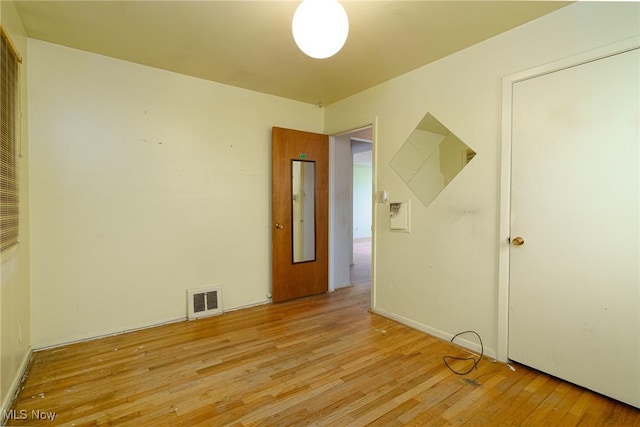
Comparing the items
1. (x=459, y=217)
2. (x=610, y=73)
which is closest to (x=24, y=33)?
(x=459, y=217)

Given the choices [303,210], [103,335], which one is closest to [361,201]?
[303,210]

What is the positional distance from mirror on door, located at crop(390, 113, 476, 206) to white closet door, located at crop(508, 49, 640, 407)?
0.48 metres

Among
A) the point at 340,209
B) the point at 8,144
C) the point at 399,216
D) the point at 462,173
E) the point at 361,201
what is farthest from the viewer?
the point at 361,201

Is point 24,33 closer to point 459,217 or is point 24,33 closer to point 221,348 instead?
point 221,348

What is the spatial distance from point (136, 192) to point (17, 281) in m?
1.10

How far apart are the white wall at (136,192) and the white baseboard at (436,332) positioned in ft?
5.05

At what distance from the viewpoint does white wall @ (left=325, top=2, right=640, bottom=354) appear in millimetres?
2047

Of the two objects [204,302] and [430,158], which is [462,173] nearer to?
[430,158]

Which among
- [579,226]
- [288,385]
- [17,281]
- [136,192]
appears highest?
[136,192]

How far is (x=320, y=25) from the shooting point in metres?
1.60

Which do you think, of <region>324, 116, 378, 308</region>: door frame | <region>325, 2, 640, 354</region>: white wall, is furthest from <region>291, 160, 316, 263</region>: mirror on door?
<region>325, 2, 640, 354</region>: white wall

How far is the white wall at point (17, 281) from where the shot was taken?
179 cm

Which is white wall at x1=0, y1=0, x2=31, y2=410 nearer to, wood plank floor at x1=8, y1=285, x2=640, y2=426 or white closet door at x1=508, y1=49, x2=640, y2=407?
wood plank floor at x1=8, y1=285, x2=640, y2=426

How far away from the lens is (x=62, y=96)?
2.57m
